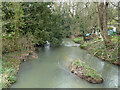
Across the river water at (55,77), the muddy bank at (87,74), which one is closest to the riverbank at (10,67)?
the river water at (55,77)

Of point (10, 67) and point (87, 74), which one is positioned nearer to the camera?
point (87, 74)

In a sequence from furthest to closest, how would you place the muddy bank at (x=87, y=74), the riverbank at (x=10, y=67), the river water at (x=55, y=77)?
the muddy bank at (x=87, y=74), the river water at (x=55, y=77), the riverbank at (x=10, y=67)

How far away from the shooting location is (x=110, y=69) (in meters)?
5.42

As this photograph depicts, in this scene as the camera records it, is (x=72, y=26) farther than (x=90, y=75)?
Yes

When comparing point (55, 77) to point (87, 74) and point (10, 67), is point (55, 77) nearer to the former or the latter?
point (87, 74)

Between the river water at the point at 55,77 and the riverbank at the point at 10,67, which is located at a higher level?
the riverbank at the point at 10,67

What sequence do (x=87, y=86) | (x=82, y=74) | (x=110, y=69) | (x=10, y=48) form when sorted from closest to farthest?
(x=87, y=86)
(x=82, y=74)
(x=110, y=69)
(x=10, y=48)

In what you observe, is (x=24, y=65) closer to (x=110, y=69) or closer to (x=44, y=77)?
(x=44, y=77)

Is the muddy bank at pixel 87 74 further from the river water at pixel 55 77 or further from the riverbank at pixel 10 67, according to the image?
the riverbank at pixel 10 67

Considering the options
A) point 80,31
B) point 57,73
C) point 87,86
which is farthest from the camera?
point 80,31

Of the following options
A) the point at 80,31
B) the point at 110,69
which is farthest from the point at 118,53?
the point at 80,31

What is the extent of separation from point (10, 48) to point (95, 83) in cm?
519

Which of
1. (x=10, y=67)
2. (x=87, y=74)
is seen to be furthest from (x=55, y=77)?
(x=10, y=67)

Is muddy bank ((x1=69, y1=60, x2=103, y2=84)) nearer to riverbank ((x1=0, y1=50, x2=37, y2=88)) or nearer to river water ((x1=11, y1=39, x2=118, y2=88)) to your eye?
river water ((x1=11, y1=39, x2=118, y2=88))
